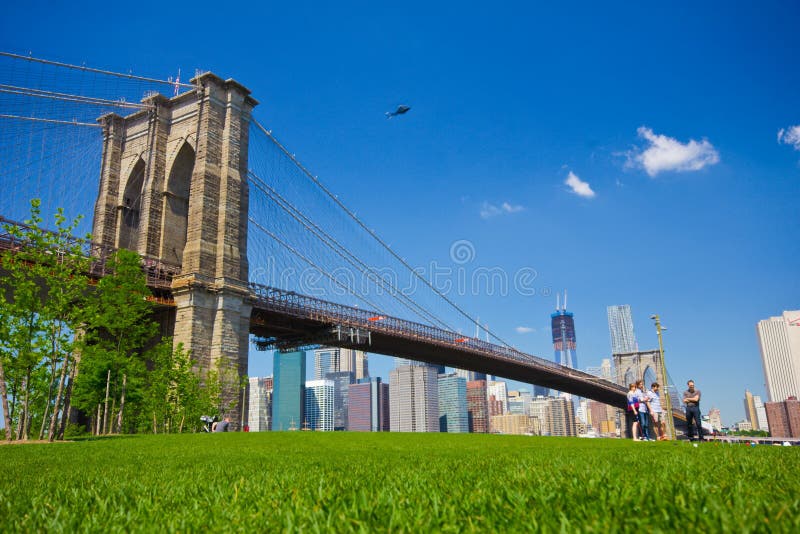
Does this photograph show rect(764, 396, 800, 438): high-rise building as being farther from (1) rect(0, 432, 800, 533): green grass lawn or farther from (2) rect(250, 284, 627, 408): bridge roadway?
(1) rect(0, 432, 800, 533): green grass lawn

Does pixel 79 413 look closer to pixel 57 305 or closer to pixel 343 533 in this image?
pixel 57 305

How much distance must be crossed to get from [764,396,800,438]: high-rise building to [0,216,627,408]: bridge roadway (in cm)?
9230

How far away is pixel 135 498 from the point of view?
10.7 ft

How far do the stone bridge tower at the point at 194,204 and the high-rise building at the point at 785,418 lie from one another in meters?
146

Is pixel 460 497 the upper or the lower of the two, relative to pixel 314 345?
lower

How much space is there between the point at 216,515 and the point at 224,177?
100ft

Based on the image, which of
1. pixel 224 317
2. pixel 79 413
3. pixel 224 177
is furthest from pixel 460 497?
pixel 79 413

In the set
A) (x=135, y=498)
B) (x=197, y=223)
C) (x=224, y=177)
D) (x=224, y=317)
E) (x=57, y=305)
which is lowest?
(x=135, y=498)

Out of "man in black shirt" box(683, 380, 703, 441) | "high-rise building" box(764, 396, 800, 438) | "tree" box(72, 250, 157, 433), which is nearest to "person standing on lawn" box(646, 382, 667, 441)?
"man in black shirt" box(683, 380, 703, 441)

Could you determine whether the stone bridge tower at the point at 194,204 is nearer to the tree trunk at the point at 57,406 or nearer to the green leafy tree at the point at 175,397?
the green leafy tree at the point at 175,397

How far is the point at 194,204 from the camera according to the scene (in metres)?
30.2

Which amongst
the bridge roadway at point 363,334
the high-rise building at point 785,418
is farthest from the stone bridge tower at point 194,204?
the high-rise building at point 785,418

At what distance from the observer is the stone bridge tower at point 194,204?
92.9ft

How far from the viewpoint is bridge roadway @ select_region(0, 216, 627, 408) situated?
30.8 metres
